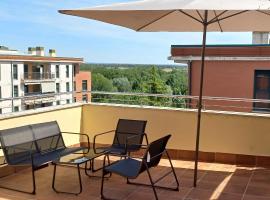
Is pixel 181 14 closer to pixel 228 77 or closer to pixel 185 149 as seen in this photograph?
pixel 185 149

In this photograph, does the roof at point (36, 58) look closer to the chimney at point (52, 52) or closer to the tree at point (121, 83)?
the chimney at point (52, 52)

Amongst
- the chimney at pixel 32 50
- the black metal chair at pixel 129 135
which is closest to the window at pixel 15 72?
the chimney at pixel 32 50

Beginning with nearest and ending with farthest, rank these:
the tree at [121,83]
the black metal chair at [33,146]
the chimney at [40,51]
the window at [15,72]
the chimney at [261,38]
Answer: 1. the black metal chair at [33,146]
2. the chimney at [261,38]
3. the window at [15,72]
4. the tree at [121,83]
5. the chimney at [40,51]

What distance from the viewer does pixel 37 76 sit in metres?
37.0

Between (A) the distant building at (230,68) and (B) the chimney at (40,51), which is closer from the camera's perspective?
(A) the distant building at (230,68)

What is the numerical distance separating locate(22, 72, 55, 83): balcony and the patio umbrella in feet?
107

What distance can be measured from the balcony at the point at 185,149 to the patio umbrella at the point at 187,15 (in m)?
0.50

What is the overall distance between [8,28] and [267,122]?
42.0 m

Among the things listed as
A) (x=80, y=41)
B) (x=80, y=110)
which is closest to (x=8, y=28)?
(x=80, y=41)

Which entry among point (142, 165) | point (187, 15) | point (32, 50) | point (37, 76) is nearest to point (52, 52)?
point (32, 50)

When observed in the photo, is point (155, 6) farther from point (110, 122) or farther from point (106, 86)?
point (106, 86)

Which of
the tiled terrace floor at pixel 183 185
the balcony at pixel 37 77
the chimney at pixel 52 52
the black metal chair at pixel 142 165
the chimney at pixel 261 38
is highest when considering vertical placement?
the chimney at pixel 52 52

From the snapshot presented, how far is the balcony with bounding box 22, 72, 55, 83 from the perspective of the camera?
35.7 m

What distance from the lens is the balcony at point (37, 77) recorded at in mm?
35719
